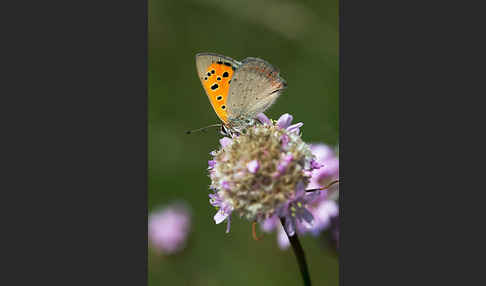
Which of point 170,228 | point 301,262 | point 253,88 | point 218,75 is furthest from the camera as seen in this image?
point 170,228

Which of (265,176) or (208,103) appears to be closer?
(265,176)

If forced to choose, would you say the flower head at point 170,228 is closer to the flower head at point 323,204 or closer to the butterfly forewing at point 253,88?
the flower head at point 323,204

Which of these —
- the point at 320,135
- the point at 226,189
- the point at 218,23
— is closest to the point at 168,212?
the point at 320,135

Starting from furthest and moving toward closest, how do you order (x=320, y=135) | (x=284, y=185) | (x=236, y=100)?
(x=320, y=135), (x=236, y=100), (x=284, y=185)

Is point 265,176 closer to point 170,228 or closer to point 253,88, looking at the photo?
point 253,88

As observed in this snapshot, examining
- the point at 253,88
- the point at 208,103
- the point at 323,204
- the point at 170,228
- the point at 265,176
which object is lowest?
the point at 170,228

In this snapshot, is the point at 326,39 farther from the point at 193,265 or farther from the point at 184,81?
the point at 193,265

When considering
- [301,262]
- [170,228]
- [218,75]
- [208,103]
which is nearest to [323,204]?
[301,262]
